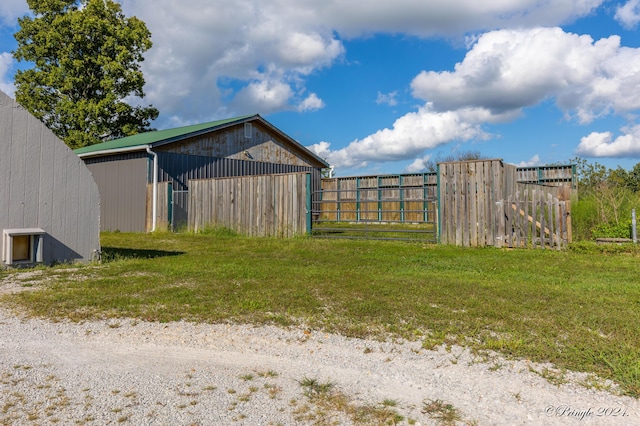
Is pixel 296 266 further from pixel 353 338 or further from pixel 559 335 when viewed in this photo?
pixel 559 335

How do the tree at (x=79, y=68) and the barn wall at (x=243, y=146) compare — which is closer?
the barn wall at (x=243, y=146)

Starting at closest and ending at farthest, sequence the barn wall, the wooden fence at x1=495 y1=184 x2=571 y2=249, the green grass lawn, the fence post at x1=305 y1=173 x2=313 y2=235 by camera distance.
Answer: the green grass lawn, the wooden fence at x1=495 y1=184 x2=571 y2=249, the fence post at x1=305 y1=173 x2=313 y2=235, the barn wall

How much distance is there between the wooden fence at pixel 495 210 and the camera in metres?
11.5

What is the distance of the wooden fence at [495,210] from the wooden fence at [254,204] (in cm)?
463

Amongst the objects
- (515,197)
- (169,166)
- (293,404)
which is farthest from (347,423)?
(169,166)

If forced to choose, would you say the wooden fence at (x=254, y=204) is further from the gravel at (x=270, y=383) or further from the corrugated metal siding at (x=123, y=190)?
the gravel at (x=270, y=383)

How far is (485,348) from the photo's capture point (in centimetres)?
400

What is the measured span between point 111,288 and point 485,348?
5280 millimetres

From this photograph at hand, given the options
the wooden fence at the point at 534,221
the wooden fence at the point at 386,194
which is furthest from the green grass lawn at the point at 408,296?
the wooden fence at the point at 386,194

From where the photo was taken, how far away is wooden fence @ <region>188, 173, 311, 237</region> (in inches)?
605

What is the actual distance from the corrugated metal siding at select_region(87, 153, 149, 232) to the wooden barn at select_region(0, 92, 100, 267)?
9.94 m

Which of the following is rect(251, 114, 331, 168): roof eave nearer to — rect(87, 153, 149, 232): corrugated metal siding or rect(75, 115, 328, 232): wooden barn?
rect(75, 115, 328, 232): wooden barn

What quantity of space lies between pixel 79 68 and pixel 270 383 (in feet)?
109

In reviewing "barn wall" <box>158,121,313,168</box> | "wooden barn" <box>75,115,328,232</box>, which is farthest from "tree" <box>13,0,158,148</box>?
"barn wall" <box>158,121,313,168</box>
